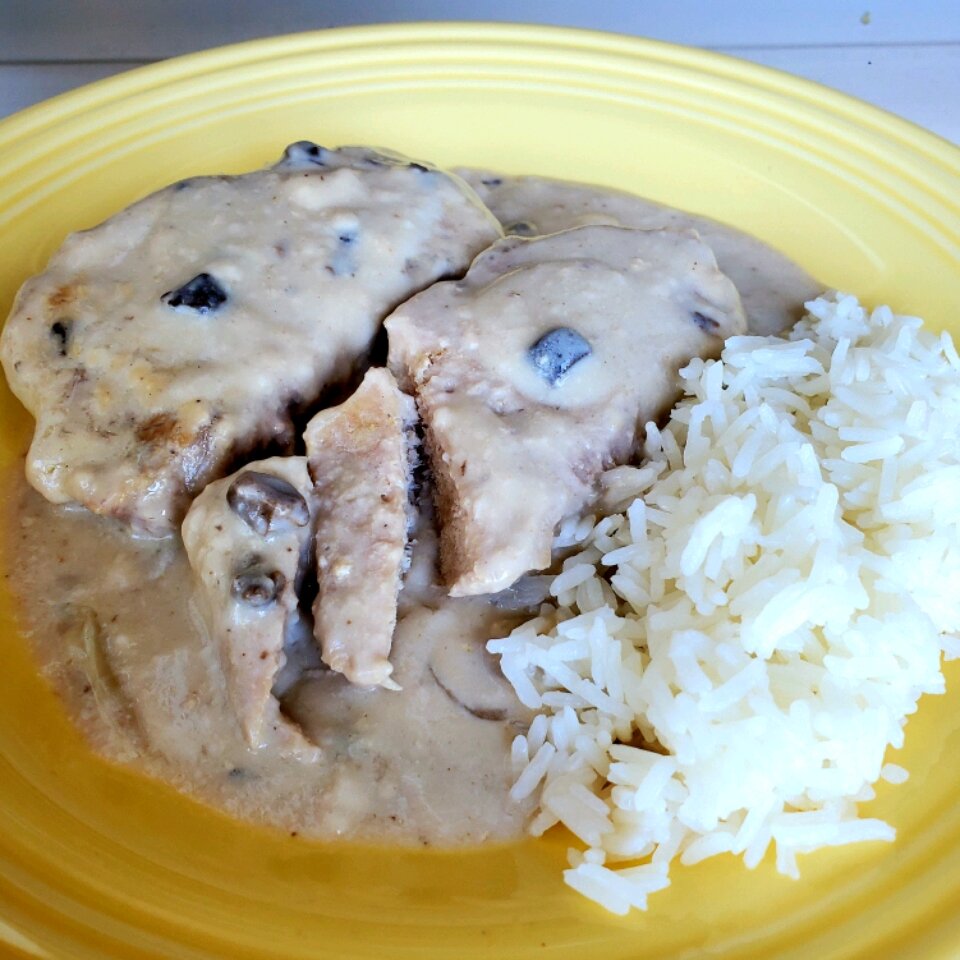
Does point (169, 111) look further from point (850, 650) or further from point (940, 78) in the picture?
point (940, 78)

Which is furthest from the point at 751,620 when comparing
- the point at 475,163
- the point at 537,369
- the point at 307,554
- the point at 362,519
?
the point at 475,163

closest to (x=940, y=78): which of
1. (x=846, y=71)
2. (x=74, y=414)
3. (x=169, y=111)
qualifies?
(x=846, y=71)

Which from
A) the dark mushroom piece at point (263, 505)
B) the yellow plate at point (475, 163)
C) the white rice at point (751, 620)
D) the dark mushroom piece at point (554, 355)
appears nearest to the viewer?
the yellow plate at point (475, 163)

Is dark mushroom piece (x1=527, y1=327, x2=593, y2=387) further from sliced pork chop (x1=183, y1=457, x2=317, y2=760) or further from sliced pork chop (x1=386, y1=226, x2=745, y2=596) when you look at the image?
sliced pork chop (x1=183, y1=457, x2=317, y2=760)

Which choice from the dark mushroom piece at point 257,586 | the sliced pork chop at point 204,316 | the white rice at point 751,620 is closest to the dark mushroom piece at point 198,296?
the sliced pork chop at point 204,316

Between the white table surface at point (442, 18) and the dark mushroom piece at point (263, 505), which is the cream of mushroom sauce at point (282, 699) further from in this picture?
the white table surface at point (442, 18)
